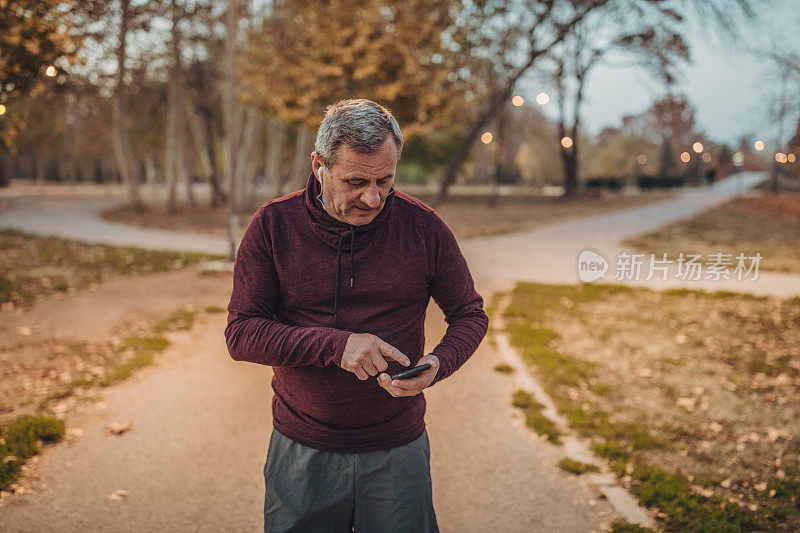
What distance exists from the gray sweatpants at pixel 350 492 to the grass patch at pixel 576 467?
2.49m

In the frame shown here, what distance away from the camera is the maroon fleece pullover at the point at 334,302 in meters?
2.02

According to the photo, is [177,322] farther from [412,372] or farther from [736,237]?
[736,237]

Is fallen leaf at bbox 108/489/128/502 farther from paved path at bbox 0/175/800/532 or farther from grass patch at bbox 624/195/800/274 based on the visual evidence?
grass patch at bbox 624/195/800/274

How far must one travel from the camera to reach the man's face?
Answer: 75.3 inches

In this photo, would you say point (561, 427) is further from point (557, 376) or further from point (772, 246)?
point (772, 246)

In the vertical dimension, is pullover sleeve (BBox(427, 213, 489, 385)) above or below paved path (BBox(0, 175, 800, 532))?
above

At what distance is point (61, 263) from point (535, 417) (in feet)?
35.8

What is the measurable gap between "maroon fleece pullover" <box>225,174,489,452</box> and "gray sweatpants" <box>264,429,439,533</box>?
0.05 m

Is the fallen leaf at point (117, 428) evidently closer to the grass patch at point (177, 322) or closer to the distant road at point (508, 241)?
the grass patch at point (177, 322)

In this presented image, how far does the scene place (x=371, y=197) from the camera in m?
1.94

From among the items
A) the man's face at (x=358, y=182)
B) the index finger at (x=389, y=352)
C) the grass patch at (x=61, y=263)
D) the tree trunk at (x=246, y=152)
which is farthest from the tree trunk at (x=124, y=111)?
the index finger at (x=389, y=352)

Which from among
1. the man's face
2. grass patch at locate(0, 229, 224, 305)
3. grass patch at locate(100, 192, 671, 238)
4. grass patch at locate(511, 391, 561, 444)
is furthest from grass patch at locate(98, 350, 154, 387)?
grass patch at locate(100, 192, 671, 238)

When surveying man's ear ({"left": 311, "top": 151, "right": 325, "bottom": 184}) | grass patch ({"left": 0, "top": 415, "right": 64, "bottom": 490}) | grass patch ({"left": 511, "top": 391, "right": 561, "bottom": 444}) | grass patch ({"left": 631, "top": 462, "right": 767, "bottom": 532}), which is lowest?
grass patch ({"left": 631, "top": 462, "right": 767, "bottom": 532})

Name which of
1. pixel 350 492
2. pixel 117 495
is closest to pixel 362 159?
pixel 350 492
